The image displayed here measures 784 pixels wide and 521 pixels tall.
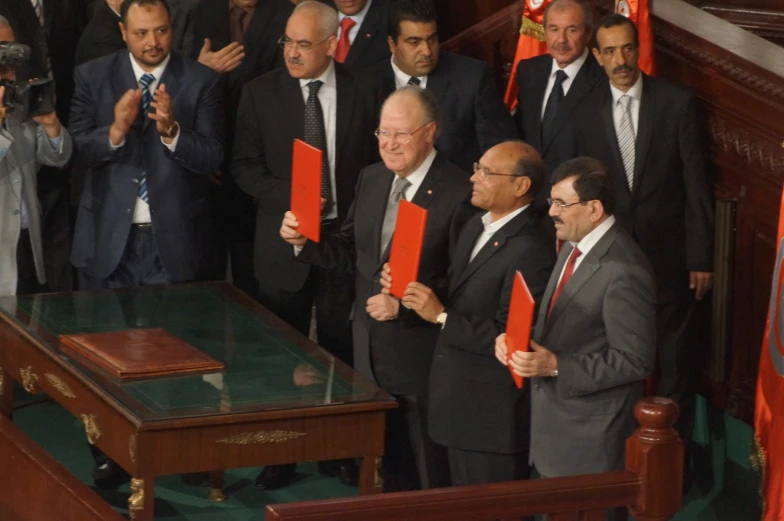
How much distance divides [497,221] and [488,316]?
0.89ft

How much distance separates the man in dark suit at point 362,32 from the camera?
566 centimetres

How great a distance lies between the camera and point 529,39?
5738 millimetres

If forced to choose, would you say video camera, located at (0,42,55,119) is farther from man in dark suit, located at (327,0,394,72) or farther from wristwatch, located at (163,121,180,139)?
man in dark suit, located at (327,0,394,72)

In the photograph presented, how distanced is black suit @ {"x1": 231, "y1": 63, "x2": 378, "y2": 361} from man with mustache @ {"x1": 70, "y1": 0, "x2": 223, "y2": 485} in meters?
0.16

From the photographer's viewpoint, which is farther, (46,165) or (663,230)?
(46,165)

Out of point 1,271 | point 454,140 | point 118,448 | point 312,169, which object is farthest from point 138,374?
point 454,140

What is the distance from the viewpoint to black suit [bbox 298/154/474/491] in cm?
425

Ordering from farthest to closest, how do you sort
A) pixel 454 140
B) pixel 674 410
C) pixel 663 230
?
1. pixel 454 140
2. pixel 663 230
3. pixel 674 410

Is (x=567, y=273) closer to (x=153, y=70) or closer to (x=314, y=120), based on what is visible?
(x=314, y=120)

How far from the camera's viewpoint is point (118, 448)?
376cm

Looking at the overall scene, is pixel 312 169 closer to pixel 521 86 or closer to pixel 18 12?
pixel 521 86

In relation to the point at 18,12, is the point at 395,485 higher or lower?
lower

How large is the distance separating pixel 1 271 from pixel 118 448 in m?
1.62

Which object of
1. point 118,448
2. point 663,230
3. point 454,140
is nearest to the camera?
point 118,448
